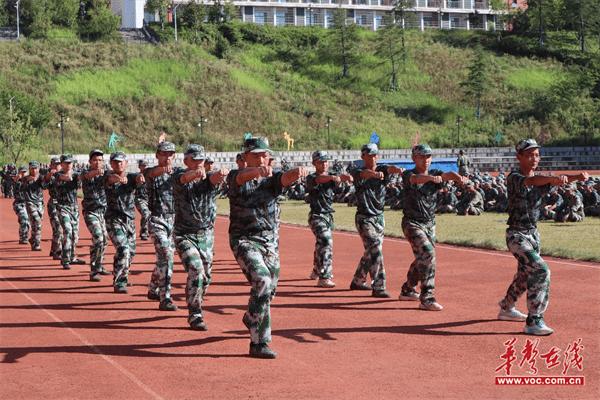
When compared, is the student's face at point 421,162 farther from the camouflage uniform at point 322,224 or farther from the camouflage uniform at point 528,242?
the camouflage uniform at point 322,224

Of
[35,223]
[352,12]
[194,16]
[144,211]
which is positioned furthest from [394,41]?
[35,223]

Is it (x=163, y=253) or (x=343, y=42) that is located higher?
(x=343, y=42)

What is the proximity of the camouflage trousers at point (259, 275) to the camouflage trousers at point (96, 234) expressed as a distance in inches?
264

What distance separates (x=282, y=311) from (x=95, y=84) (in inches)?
2833

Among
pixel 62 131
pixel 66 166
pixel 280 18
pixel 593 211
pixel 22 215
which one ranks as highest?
pixel 280 18

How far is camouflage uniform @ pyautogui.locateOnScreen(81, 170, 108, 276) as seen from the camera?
1546cm

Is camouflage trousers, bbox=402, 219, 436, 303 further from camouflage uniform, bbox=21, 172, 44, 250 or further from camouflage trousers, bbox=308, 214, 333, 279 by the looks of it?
camouflage uniform, bbox=21, 172, 44, 250

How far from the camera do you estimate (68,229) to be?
1767 cm

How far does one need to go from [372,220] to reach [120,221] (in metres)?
4.30

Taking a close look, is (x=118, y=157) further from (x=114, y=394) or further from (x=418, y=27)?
(x=418, y=27)

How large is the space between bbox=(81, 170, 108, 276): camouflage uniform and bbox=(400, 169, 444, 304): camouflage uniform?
6191mm

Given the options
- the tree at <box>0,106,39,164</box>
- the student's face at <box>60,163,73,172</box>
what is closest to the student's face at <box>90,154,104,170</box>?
the student's face at <box>60,163,73,172</box>

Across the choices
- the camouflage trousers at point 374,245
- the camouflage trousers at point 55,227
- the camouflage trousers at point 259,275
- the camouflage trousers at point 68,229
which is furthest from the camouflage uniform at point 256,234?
the camouflage trousers at point 55,227

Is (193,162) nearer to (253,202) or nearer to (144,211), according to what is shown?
(253,202)
